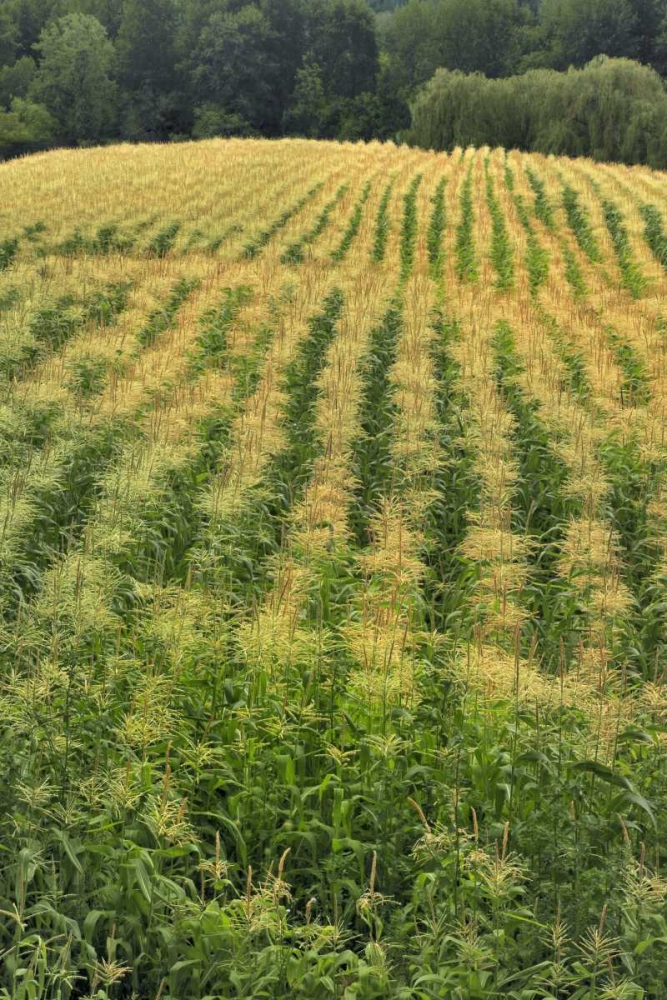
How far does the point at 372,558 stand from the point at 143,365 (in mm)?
5712

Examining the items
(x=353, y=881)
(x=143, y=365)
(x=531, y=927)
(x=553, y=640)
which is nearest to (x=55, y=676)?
(x=353, y=881)

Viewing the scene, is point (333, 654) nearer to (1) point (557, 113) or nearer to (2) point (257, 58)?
(1) point (557, 113)

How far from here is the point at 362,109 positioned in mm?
75375

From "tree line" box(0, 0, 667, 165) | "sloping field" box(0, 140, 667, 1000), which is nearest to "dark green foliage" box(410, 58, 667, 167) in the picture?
"tree line" box(0, 0, 667, 165)

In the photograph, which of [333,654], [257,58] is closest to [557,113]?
[257,58]

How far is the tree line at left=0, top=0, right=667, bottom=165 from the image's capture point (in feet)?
234

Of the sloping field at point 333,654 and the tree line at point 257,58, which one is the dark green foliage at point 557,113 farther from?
the sloping field at point 333,654

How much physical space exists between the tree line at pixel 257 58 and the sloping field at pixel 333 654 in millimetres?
55809

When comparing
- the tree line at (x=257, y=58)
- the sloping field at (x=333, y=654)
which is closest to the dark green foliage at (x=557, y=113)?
the tree line at (x=257, y=58)

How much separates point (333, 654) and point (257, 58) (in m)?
76.9

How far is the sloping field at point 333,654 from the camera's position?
3777mm

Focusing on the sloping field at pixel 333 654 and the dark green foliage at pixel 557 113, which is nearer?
the sloping field at pixel 333 654

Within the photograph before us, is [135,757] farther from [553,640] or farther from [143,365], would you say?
[143,365]

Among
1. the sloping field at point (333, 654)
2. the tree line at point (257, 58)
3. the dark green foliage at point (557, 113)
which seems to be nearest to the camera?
the sloping field at point (333, 654)
